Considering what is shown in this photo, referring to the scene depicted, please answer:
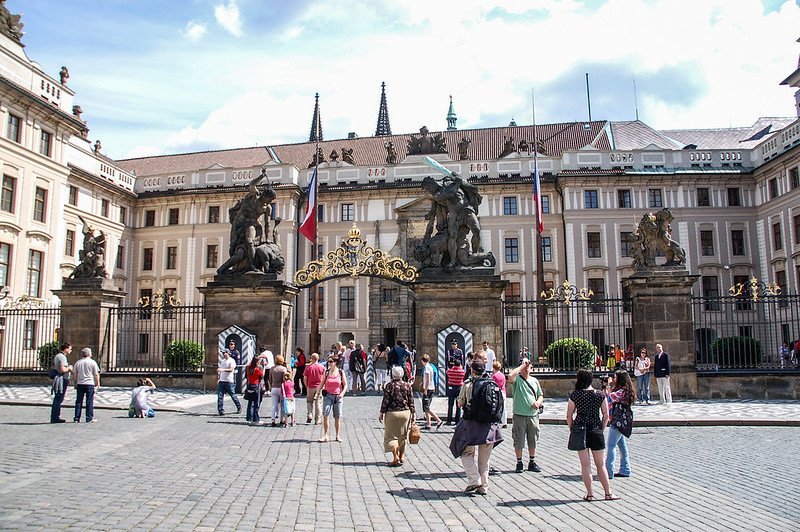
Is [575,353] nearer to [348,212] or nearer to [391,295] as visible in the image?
[391,295]

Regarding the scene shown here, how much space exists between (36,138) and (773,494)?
37127 millimetres

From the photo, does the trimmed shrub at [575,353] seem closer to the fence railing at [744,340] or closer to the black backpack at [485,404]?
the fence railing at [744,340]

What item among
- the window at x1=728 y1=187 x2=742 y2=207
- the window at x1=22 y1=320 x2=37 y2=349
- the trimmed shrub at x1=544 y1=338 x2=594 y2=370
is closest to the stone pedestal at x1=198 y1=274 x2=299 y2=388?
the window at x1=22 y1=320 x2=37 y2=349

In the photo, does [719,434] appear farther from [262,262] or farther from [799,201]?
[799,201]

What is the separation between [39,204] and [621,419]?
117ft

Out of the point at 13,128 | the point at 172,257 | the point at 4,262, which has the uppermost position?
the point at 13,128

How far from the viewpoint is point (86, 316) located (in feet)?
63.7

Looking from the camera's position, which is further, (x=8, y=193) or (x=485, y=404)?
(x=8, y=193)

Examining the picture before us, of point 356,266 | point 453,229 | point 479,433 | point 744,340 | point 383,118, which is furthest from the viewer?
point 383,118

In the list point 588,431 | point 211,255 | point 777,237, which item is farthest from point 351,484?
point 211,255

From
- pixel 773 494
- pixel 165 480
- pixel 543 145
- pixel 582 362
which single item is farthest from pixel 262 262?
pixel 543 145

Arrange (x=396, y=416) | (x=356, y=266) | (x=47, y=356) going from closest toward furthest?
1. (x=396, y=416)
2. (x=356, y=266)
3. (x=47, y=356)

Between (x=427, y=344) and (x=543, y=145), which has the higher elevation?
(x=543, y=145)

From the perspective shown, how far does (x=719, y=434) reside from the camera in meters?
11.5
